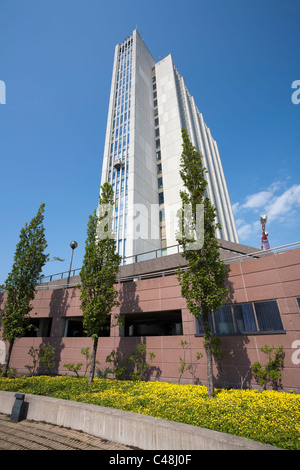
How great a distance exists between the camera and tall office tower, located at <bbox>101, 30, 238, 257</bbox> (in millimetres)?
36031

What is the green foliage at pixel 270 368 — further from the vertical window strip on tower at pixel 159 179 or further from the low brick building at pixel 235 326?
the vertical window strip on tower at pixel 159 179

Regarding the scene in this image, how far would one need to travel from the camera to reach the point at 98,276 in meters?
14.6

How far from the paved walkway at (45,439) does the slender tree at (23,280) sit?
1041cm

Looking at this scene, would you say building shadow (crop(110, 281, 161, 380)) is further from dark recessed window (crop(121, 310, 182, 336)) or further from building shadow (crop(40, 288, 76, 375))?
dark recessed window (crop(121, 310, 182, 336))

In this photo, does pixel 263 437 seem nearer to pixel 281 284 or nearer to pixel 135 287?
pixel 281 284

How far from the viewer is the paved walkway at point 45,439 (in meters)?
6.29

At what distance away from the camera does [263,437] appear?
18.7 ft

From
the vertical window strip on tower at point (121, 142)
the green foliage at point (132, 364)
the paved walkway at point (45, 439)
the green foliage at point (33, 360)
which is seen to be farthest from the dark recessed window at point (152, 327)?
the paved walkway at point (45, 439)

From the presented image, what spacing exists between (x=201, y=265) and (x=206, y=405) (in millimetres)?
5957

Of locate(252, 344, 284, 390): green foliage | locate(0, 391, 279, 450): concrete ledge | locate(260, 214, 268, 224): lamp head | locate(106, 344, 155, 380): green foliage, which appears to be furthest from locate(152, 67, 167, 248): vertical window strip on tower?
locate(0, 391, 279, 450): concrete ledge

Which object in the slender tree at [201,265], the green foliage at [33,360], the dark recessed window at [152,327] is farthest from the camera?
the dark recessed window at [152,327]

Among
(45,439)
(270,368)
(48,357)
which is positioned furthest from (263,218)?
(48,357)

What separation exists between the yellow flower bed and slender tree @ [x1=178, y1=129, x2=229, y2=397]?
5.04 feet
